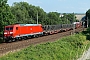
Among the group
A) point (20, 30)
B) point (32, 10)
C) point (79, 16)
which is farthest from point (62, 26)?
point (79, 16)

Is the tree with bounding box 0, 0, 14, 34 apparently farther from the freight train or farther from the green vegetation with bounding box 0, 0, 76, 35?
the freight train

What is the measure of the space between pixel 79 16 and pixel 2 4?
147 metres

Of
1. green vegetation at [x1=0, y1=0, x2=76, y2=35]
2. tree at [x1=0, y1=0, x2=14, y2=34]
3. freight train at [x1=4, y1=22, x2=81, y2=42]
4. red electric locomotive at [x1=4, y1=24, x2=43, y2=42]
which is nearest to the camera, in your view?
red electric locomotive at [x1=4, y1=24, x2=43, y2=42]

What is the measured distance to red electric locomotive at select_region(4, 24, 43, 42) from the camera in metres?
41.9

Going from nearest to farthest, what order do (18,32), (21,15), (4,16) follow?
(18,32), (4,16), (21,15)

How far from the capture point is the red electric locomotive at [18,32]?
41875 mm

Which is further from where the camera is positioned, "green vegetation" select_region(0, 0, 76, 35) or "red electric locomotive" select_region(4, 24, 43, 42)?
"green vegetation" select_region(0, 0, 76, 35)

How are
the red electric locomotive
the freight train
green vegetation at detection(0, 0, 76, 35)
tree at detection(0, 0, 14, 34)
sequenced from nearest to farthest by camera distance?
the red electric locomotive
the freight train
tree at detection(0, 0, 14, 34)
green vegetation at detection(0, 0, 76, 35)

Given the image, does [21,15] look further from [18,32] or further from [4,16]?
[18,32]

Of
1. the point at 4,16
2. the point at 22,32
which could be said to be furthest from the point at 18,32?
the point at 4,16

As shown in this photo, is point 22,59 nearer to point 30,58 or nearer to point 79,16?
point 30,58

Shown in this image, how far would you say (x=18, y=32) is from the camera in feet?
144

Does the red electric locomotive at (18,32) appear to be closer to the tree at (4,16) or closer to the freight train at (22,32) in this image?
the freight train at (22,32)

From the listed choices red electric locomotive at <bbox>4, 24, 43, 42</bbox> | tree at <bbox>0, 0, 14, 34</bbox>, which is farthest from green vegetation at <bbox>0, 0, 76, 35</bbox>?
red electric locomotive at <bbox>4, 24, 43, 42</bbox>
